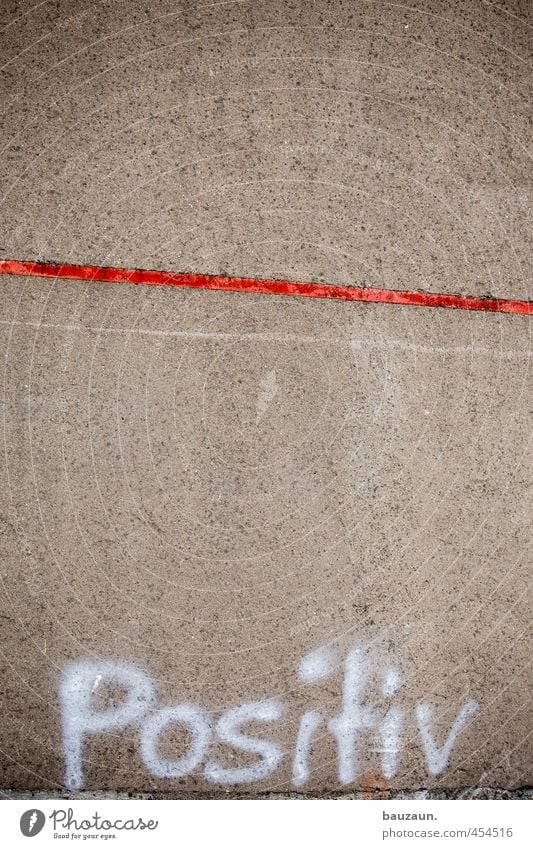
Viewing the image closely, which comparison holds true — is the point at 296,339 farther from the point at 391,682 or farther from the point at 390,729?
the point at 390,729

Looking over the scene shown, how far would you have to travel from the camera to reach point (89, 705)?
270 cm

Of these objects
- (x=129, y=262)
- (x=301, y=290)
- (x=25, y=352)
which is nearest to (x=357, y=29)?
(x=301, y=290)

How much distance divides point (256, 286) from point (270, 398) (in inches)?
16.7

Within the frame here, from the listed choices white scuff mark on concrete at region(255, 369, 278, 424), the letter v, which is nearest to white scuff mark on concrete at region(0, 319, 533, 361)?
white scuff mark on concrete at region(255, 369, 278, 424)

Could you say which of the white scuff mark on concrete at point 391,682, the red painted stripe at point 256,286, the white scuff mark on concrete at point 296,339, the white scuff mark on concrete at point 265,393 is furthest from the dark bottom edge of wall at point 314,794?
the red painted stripe at point 256,286

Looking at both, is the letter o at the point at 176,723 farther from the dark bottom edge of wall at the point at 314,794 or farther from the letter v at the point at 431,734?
the letter v at the point at 431,734

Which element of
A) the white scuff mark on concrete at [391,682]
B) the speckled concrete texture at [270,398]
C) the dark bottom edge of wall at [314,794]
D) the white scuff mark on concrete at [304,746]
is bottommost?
the dark bottom edge of wall at [314,794]

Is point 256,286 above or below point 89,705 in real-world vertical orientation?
above

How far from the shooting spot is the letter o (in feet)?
8.90

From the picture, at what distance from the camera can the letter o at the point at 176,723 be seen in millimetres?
2713

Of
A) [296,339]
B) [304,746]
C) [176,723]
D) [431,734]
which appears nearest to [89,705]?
[176,723]

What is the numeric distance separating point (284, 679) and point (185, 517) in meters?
0.72

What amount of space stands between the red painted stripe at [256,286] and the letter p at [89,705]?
142cm
